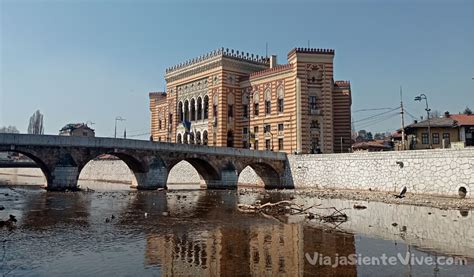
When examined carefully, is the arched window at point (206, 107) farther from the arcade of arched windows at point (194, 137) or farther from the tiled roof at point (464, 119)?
the tiled roof at point (464, 119)

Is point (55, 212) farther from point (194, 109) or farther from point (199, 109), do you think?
point (194, 109)

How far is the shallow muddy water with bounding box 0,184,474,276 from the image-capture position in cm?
1027

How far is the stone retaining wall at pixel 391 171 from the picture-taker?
28.4m

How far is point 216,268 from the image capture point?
10242 millimetres

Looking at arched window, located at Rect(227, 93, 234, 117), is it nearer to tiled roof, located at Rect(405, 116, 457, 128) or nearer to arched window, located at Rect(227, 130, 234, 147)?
arched window, located at Rect(227, 130, 234, 147)

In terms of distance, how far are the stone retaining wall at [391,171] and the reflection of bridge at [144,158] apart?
4074 millimetres

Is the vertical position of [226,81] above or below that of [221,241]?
above

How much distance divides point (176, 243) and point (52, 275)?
4.62 metres

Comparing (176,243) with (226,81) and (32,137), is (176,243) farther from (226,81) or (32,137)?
(226,81)

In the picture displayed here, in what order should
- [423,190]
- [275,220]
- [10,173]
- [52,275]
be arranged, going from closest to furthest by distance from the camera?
[52,275] < [275,220] < [423,190] < [10,173]

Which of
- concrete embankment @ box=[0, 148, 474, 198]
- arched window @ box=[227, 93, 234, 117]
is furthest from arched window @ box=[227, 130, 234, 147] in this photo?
concrete embankment @ box=[0, 148, 474, 198]

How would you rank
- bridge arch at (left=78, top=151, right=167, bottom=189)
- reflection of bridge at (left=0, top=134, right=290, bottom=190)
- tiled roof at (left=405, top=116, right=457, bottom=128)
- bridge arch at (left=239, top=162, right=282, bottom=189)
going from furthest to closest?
bridge arch at (left=239, top=162, right=282, bottom=189)
tiled roof at (left=405, top=116, right=457, bottom=128)
bridge arch at (left=78, top=151, right=167, bottom=189)
reflection of bridge at (left=0, top=134, right=290, bottom=190)

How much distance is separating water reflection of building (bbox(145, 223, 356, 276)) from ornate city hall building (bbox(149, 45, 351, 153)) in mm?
31136

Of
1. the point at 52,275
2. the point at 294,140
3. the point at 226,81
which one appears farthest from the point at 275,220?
the point at 226,81
